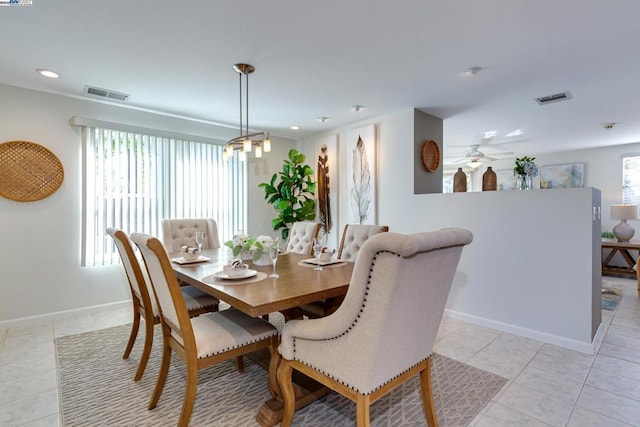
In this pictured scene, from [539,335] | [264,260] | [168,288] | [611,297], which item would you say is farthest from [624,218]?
[168,288]

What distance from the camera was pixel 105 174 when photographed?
3.58 metres

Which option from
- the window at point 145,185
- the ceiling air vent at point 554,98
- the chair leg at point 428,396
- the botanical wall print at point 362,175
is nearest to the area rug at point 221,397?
the chair leg at point 428,396

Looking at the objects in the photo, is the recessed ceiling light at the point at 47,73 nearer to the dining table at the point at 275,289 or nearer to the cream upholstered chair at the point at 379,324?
the dining table at the point at 275,289

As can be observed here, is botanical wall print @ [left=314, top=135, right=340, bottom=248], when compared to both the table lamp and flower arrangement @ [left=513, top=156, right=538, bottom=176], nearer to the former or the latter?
flower arrangement @ [left=513, top=156, right=538, bottom=176]

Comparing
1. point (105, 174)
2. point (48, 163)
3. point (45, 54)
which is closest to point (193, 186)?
point (105, 174)

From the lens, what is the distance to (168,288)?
1538 millimetres

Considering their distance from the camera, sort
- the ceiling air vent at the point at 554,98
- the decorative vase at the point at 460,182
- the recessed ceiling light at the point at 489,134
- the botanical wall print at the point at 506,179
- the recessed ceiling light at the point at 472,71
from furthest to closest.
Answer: the botanical wall print at the point at 506,179
the recessed ceiling light at the point at 489,134
the decorative vase at the point at 460,182
the ceiling air vent at the point at 554,98
the recessed ceiling light at the point at 472,71

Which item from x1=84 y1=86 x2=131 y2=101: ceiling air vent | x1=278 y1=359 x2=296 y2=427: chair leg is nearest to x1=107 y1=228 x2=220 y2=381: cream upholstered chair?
x1=278 y1=359 x2=296 y2=427: chair leg

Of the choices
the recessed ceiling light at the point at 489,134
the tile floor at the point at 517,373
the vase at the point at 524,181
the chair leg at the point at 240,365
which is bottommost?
the tile floor at the point at 517,373

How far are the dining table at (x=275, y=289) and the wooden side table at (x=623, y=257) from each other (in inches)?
216

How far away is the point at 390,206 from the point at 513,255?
5.07 feet

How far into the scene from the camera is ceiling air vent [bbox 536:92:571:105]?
10.9 feet

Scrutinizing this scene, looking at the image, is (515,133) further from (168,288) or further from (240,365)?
(168,288)

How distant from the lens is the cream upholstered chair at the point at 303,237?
3184 mm
